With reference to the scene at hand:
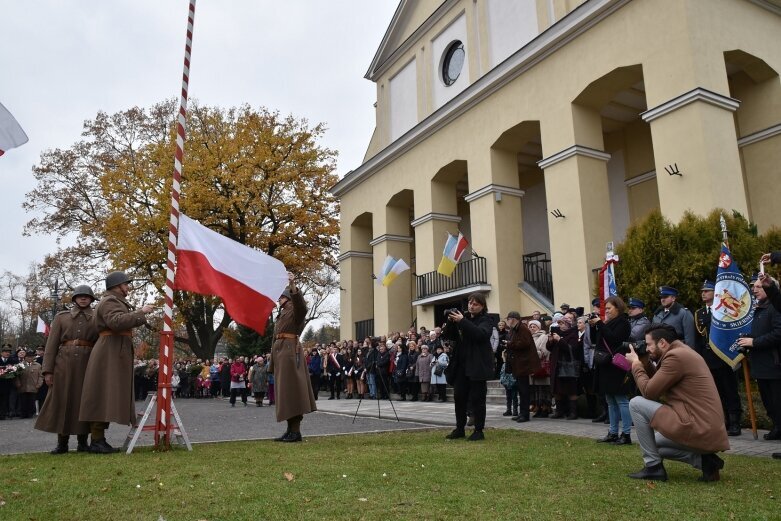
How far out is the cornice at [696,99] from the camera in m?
14.4

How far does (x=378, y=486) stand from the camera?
4.86m

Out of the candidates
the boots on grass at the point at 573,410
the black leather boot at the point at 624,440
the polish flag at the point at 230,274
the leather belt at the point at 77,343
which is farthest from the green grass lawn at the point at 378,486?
the boots on grass at the point at 573,410

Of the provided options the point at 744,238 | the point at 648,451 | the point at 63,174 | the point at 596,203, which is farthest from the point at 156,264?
the point at 648,451

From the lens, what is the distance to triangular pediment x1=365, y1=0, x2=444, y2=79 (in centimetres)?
2556

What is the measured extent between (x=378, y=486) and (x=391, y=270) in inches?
651

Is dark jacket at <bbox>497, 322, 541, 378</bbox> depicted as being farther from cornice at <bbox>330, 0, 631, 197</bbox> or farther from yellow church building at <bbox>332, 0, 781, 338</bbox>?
cornice at <bbox>330, 0, 631, 197</bbox>

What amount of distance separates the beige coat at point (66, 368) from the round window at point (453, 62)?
18.9 metres

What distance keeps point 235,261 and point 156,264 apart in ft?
71.0

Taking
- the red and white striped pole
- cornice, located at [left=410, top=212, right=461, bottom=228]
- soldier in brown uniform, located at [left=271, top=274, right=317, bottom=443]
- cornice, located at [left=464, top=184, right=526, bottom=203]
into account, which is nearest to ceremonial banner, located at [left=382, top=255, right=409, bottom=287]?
cornice, located at [left=410, top=212, right=461, bottom=228]

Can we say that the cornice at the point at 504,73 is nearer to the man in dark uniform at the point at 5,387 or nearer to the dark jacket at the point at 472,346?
the dark jacket at the point at 472,346

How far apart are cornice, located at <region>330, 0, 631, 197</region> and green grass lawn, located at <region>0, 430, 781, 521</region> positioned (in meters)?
13.6

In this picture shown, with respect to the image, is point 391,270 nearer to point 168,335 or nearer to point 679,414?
point 168,335

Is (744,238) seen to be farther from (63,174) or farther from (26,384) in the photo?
(63,174)

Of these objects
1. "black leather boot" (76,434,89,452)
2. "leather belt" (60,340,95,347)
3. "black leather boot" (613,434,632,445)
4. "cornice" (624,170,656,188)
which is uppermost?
"cornice" (624,170,656,188)
